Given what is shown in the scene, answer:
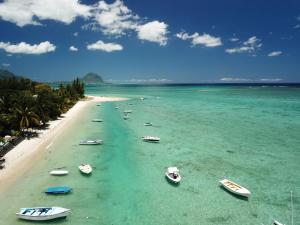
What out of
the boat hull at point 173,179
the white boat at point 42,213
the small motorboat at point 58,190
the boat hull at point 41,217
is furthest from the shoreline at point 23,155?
the boat hull at point 173,179

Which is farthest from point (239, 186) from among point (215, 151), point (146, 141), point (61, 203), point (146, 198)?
point (146, 141)

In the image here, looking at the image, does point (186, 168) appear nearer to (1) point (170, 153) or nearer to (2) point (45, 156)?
(1) point (170, 153)

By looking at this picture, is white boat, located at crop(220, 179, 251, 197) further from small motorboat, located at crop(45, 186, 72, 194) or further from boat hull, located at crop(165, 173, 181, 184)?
small motorboat, located at crop(45, 186, 72, 194)

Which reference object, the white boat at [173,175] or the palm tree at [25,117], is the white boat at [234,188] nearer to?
the white boat at [173,175]

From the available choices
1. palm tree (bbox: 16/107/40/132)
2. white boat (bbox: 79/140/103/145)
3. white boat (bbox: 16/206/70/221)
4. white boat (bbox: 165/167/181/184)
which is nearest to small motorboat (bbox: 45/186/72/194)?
white boat (bbox: 16/206/70/221)

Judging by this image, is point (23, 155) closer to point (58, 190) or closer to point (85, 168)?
point (85, 168)
